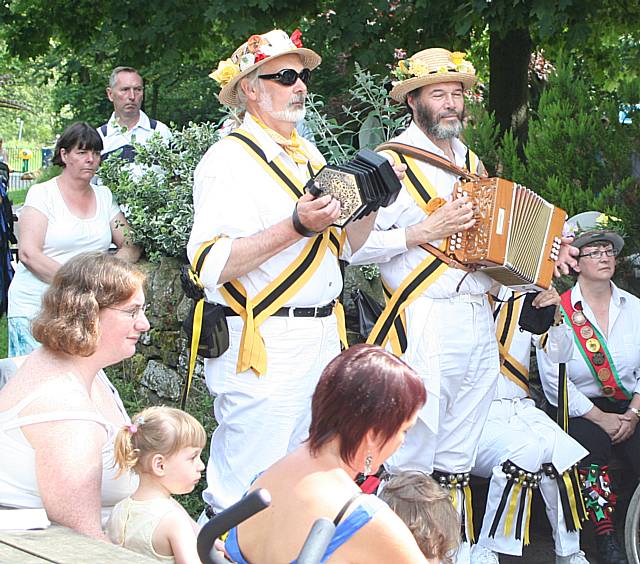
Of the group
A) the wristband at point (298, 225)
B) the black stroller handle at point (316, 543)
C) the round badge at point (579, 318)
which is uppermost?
the wristband at point (298, 225)

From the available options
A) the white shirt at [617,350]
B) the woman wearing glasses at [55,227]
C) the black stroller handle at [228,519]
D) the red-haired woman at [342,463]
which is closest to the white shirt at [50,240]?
the woman wearing glasses at [55,227]

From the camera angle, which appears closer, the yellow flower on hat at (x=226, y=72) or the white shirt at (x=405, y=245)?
the yellow flower on hat at (x=226, y=72)

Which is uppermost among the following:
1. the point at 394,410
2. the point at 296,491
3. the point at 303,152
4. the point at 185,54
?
the point at 185,54

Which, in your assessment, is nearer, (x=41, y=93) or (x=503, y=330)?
(x=503, y=330)

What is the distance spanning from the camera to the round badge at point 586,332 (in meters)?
5.82

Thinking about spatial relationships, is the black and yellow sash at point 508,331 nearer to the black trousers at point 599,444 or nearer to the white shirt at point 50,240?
the black trousers at point 599,444

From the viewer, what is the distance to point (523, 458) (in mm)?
5238

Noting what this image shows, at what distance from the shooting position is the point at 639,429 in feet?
18.7

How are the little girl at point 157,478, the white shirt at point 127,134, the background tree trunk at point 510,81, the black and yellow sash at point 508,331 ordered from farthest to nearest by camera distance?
the background tree trunk at point 510,81 < the white shirt at point 127,134 < the black and yellow sash at point 508,331 < the little girl at point 157,478

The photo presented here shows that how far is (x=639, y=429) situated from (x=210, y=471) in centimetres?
234

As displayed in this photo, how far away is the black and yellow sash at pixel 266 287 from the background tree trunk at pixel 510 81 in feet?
18.4

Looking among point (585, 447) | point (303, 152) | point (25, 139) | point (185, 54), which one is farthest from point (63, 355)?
point (25, 139)

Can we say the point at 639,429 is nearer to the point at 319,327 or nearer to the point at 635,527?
the point at 635,527

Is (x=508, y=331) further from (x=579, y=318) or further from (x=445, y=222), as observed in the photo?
(x=445, y=222)
